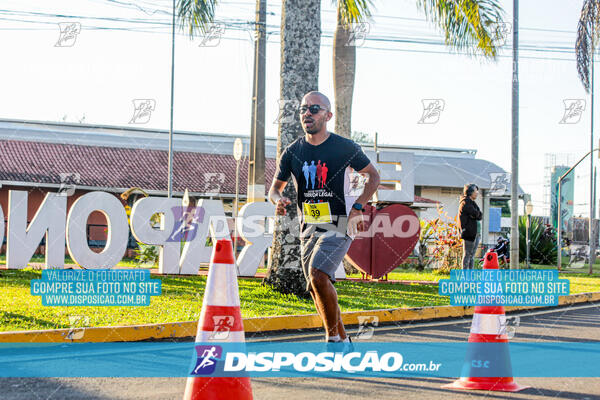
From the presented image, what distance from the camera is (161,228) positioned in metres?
12.6

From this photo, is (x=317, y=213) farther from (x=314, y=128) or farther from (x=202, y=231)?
(x=202, y=231)

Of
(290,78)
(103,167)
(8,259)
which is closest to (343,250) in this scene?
(290,78)

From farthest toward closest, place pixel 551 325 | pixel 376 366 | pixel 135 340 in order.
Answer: pixel 551 325
pixel 135 340
pixel 376 366

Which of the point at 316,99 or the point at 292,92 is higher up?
the point at 292,92

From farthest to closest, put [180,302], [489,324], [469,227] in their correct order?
[469,227]
[180,302]
[489,324]

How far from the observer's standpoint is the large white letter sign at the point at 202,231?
12.6 metres

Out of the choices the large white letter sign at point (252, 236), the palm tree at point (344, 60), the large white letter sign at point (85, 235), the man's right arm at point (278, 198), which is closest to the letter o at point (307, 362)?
the man's right arm at point (278, 198)

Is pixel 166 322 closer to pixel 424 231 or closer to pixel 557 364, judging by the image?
pixel 557 364

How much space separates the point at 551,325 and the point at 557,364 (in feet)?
9.49

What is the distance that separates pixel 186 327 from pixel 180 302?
6.32 feet

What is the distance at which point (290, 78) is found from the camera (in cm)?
984

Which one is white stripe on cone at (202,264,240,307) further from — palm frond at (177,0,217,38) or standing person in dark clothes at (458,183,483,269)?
palm frond at (177,0,217,38)

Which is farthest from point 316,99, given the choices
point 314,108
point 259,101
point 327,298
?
point 259,101

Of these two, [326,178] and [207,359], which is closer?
[207,359]
